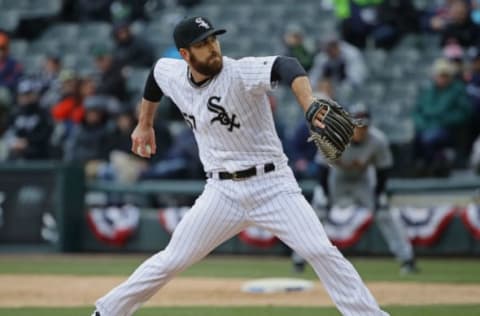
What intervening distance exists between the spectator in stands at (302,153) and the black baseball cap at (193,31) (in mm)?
7747

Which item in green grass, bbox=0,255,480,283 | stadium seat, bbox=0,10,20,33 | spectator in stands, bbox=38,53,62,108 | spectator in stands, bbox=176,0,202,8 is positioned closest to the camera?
green grass, bbox=0,255,480,283

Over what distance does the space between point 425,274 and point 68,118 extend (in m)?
7.03

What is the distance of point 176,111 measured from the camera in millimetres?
16031

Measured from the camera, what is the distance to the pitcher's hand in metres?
6.72

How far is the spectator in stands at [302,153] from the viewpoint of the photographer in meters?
13.9

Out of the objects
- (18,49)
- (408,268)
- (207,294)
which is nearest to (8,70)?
(18,49)

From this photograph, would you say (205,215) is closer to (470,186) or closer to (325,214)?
(325,214)

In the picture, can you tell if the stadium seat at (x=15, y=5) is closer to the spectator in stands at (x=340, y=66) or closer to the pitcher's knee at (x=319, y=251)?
the spectator in stands at (x=340, y=66)

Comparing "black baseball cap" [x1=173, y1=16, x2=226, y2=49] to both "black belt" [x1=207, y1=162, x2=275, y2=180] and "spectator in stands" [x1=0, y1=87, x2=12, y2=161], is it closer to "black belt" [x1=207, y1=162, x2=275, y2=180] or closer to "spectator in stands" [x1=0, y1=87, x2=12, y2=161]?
"black belt" [x1=207, y1=162, x2=275, y2=180]

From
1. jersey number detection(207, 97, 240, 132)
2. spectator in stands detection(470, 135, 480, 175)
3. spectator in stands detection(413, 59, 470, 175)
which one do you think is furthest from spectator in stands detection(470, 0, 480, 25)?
jersey number detection(207, 97, 240, 132)

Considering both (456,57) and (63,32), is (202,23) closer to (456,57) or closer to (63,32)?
(456,57)

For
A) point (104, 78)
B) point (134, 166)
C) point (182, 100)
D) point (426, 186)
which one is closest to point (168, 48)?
point (104, 78)

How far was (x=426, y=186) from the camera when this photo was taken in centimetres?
1302

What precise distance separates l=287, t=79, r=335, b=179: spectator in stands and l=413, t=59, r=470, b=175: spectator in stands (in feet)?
4.05
